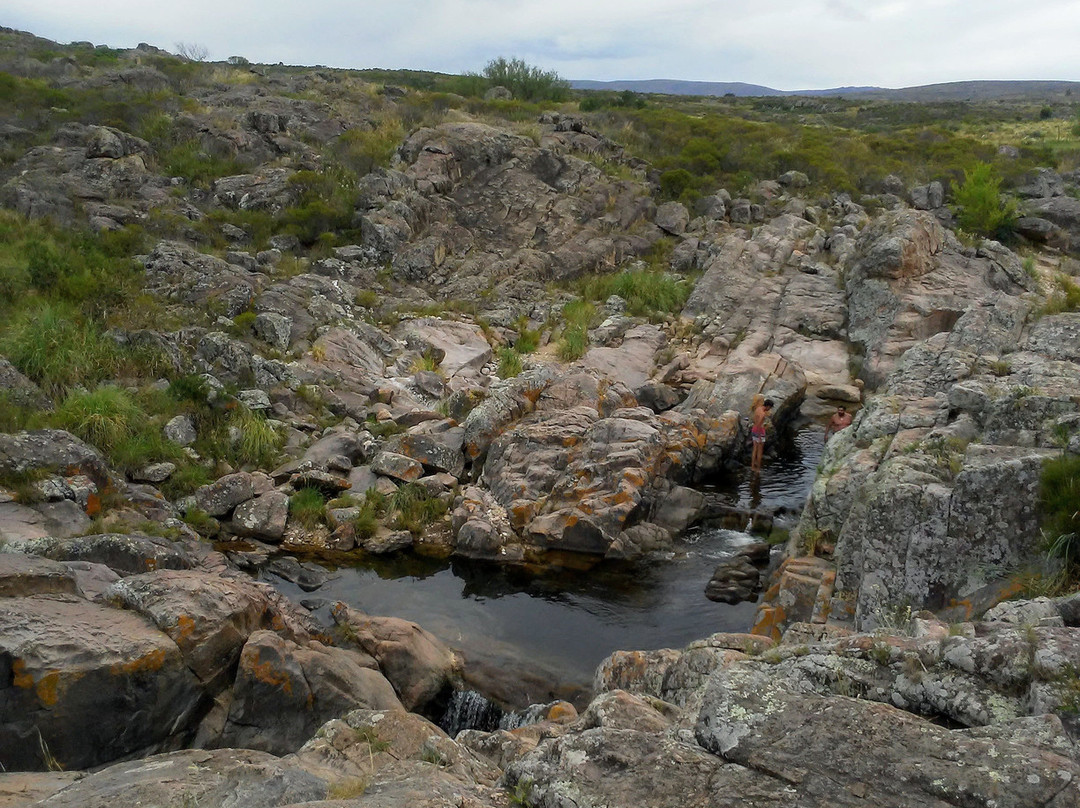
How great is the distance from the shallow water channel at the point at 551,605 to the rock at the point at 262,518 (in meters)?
1.19

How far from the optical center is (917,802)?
3393 mm

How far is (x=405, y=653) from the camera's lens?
872cm

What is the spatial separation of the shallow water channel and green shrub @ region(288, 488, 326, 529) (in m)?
1.22

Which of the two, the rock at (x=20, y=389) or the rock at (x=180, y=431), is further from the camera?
the rock at (x=180, y=431)

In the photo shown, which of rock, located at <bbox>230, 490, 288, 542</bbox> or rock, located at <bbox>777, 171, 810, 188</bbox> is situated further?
rock, located at <bbox>777, 171, 810, 188</bbox>


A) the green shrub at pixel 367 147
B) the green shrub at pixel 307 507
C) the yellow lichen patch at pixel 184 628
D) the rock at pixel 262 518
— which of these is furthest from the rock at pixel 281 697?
the green shrub at pixel 367 147

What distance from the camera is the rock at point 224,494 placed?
12602mm

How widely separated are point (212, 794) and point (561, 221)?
24157mm

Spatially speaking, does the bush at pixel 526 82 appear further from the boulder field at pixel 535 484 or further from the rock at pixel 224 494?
the rock at pixel 224 494

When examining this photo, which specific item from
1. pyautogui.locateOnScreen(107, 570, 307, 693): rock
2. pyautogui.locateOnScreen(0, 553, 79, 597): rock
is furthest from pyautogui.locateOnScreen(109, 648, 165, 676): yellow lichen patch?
pyautogui.locateOnScreen(0, 553, 79, 597): rock

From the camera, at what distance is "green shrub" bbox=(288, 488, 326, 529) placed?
12672mm

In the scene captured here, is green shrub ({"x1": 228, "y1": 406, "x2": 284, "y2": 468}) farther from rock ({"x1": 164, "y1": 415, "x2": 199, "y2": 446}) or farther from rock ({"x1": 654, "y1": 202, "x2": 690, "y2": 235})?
rock ({"x1": 654, "y1": 202, "x2": 690, "y2": 235})

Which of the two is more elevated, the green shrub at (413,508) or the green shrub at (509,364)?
the green shrub at (509,364)

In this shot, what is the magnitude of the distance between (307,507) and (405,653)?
4.81m
